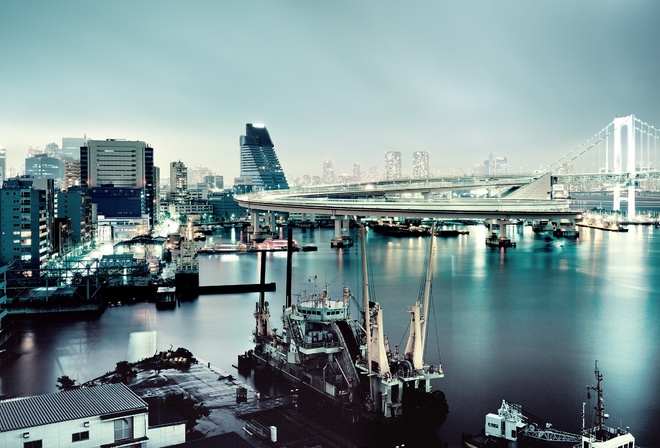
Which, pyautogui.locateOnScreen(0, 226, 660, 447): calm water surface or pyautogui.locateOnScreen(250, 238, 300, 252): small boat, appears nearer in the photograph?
pyautogui.locateOnScreen(0, 226, 660, 447): calm water surface

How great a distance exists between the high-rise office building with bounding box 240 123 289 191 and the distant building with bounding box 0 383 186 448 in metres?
40.5

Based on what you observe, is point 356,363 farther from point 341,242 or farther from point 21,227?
point 341,242

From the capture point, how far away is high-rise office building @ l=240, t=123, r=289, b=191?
44875 millimetres

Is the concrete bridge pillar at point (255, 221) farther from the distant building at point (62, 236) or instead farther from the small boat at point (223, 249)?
the distant building at point (62, 236)

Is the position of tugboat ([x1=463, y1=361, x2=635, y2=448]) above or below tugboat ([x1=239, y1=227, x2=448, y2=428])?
below

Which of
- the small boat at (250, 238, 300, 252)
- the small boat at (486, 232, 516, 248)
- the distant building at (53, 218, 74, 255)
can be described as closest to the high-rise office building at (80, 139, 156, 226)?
the small boat at (250, 238, 300, 252)

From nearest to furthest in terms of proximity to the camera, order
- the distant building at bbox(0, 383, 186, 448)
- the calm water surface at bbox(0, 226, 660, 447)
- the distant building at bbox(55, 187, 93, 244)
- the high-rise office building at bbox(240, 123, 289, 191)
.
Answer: the distant building at bbox(0, 383, 186, 448) → the calm water surface at bbox(0, 226, 660, 447) → the distant building at bbox(55, 187, 93, 244) → the high-rise office building at bbox(240, 123, 289, 191)

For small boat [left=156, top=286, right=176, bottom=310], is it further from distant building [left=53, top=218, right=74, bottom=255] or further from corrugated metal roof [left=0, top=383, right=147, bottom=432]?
corrugated metal roof [left=0, top=383, right=147, bottom=432]

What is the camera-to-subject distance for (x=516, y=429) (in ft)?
15.4

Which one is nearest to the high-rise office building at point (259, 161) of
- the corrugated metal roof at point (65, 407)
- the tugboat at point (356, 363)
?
the tugboat at point (356, 363)

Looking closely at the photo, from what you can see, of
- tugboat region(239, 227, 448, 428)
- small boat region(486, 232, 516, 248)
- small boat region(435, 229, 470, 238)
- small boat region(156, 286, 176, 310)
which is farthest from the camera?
small boat region(435, 229, 470, 238)

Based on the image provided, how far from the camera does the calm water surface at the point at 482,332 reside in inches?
222

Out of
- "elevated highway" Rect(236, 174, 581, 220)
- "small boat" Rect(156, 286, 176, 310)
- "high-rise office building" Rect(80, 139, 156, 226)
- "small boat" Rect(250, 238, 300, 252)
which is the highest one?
"high-rise office building" Rect(80, 139, 156, 226)

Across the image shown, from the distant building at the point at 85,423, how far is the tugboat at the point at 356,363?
158cm
